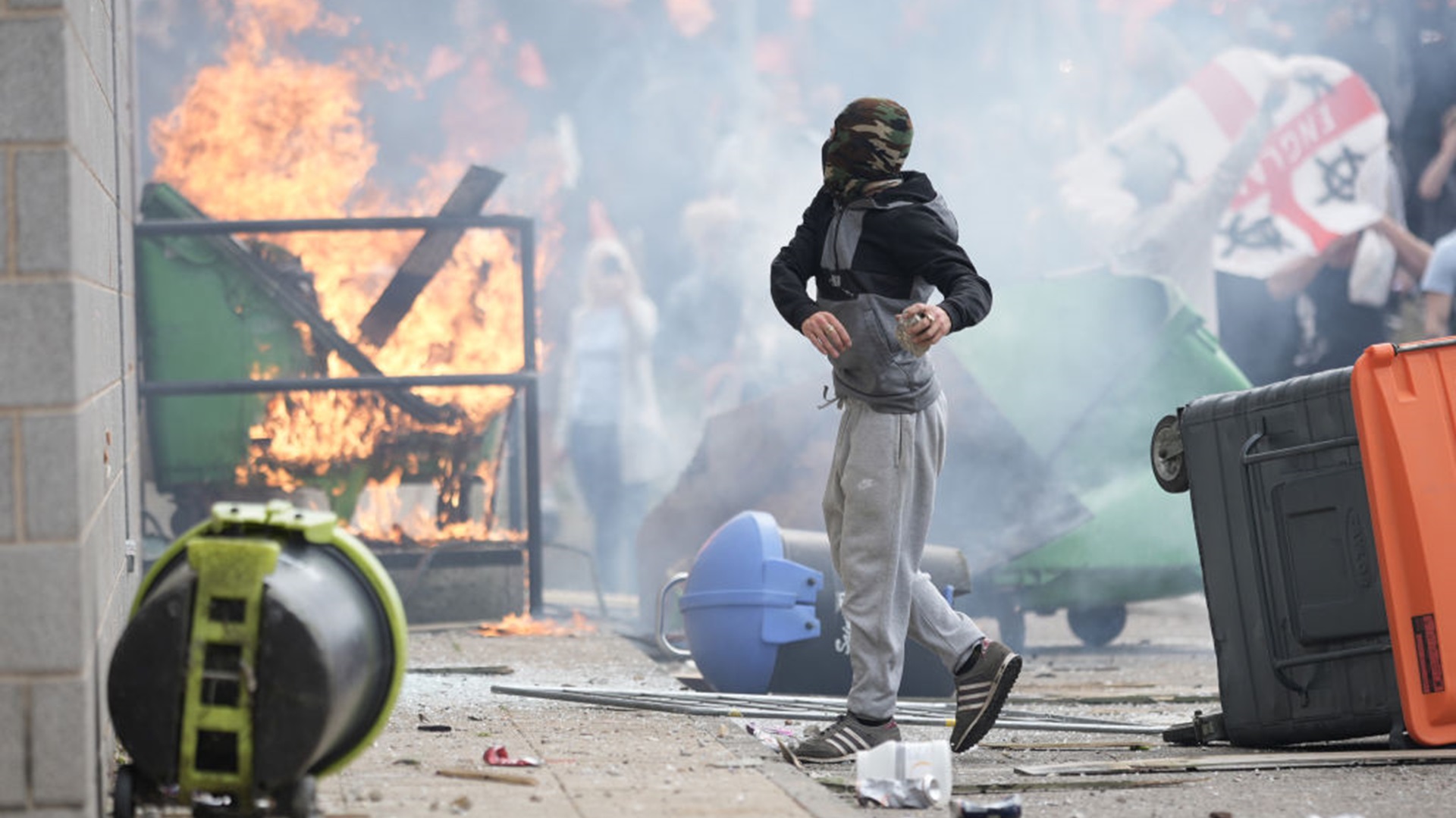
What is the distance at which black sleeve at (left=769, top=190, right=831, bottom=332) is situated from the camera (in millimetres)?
4762

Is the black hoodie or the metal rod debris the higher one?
the black hoodie

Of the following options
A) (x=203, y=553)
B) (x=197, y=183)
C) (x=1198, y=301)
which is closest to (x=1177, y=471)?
(x=203, y=553)

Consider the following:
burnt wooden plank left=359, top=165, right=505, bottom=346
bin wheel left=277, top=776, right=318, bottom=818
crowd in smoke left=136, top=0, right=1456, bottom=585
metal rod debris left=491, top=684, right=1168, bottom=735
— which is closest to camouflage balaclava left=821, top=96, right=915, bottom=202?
metal rod debris left=491, top=684, right=1168, bottom=735

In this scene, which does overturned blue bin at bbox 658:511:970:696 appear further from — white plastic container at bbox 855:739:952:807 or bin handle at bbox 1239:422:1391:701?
white plastic container at bbox 855:739:952:807

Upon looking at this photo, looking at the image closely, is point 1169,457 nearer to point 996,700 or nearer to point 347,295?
point 996,700

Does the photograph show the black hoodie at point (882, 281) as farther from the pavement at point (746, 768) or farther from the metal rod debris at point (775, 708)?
the metal rod debris at point (775, 708)

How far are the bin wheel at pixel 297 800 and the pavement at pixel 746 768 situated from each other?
1.13ft

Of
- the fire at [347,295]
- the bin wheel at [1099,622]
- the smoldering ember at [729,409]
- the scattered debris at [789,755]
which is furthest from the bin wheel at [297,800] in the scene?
the bin wheel at [1099,622]

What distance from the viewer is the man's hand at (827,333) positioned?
459 cm

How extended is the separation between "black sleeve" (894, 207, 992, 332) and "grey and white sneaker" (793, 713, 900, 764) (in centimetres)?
104

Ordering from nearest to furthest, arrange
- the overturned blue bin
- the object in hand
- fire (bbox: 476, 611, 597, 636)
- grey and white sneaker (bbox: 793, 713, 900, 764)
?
the object in hand
grey and white sneaker (bbox: 793, 713, 900, 764)
the overturned blue bin
fire (bbox: 476, 611, 597, 636)

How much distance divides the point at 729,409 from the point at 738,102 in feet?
21.1

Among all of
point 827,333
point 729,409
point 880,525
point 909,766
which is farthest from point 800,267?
point 729,409

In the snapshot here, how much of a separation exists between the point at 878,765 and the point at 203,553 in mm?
1552
